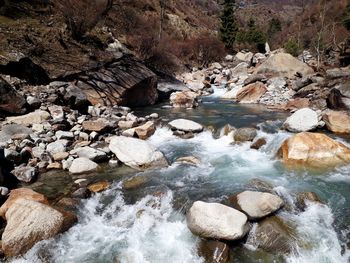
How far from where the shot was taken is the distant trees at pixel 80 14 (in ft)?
61.7

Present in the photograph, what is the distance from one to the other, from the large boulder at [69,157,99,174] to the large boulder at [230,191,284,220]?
4.12m

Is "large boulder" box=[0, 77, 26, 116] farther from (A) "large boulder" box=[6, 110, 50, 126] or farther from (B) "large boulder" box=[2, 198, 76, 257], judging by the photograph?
(B) "large boulder" box=[2, 198, 76, 257]

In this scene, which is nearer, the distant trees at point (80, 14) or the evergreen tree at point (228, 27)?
the distant trees at point (80, 14)

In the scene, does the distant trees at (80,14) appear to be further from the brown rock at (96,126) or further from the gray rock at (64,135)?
the gray rock at (64,135)

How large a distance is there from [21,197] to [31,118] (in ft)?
17.5

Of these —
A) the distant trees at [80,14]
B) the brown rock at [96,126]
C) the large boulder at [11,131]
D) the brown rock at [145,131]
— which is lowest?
the brown rock at [145,131]

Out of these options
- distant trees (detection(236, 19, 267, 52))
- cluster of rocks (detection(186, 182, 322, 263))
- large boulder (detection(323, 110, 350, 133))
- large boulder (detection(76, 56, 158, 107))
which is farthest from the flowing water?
distant trees (detection(236, 19, 267, 52))

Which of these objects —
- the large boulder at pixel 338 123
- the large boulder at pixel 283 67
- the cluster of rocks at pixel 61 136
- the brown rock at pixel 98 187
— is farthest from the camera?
the large boulder at pixel 283 67

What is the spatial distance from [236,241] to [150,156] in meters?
4.11

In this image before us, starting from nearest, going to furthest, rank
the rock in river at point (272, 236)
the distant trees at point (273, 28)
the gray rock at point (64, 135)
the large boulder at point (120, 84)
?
the rock in river at point (272, 236) → the gray rock at point (64, 135) → the large boulder at point (120, 84) → the distant trees at point (273, 28)

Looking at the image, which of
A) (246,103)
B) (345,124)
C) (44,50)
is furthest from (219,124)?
(44,50)

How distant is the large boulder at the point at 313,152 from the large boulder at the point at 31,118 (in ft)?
26.1

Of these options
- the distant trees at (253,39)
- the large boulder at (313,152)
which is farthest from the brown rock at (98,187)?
the distant trees at (253,39)

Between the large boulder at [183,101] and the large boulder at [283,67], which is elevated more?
the large boulder at [283,67]
